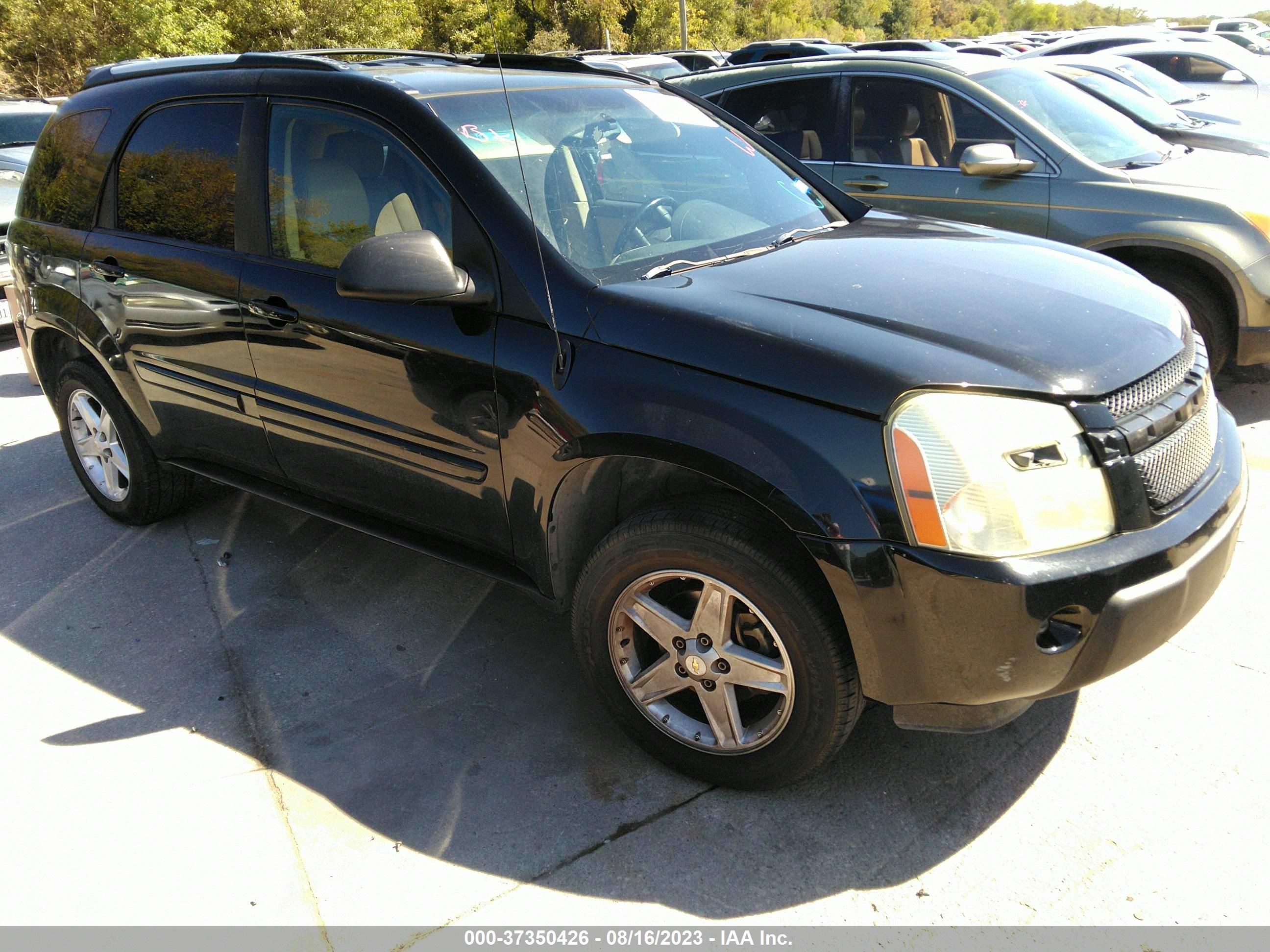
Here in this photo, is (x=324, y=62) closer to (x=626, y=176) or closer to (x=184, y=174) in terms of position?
(x=184, y=174)

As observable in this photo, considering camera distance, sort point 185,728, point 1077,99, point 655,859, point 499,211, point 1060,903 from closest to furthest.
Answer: point 1060,903 < point 655,859 < point 499,211 < point 185,728 < point 1077,99

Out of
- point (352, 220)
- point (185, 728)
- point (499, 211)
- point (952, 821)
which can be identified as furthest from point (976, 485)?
point (185, 728)

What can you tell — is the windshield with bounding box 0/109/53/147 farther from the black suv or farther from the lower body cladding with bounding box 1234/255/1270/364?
the lower body cladding with bounding box 1234/255/1270/364

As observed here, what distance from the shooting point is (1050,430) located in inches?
86.7

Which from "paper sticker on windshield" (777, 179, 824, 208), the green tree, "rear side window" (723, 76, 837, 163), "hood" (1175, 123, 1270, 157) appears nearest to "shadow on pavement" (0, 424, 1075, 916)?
"paper sticker on windshield" (777, 179, 824, 208)

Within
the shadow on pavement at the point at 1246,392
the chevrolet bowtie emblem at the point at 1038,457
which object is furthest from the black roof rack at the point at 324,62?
the shadow on pavement at the point at 1246,392

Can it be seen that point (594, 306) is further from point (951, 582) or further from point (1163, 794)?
point (1163, 794)

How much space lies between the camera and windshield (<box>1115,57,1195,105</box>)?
11.4 m

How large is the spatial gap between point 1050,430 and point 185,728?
2.64 metres

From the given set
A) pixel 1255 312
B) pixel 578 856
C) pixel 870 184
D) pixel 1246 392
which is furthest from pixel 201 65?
pixel 1246 392

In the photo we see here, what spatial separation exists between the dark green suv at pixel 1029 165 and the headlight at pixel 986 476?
3.42m

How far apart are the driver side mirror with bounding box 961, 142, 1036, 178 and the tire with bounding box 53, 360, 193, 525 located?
163 inches

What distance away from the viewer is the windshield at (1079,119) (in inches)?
221

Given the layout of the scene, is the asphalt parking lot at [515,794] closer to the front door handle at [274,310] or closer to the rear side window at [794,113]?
the front door handle at [274,310]
